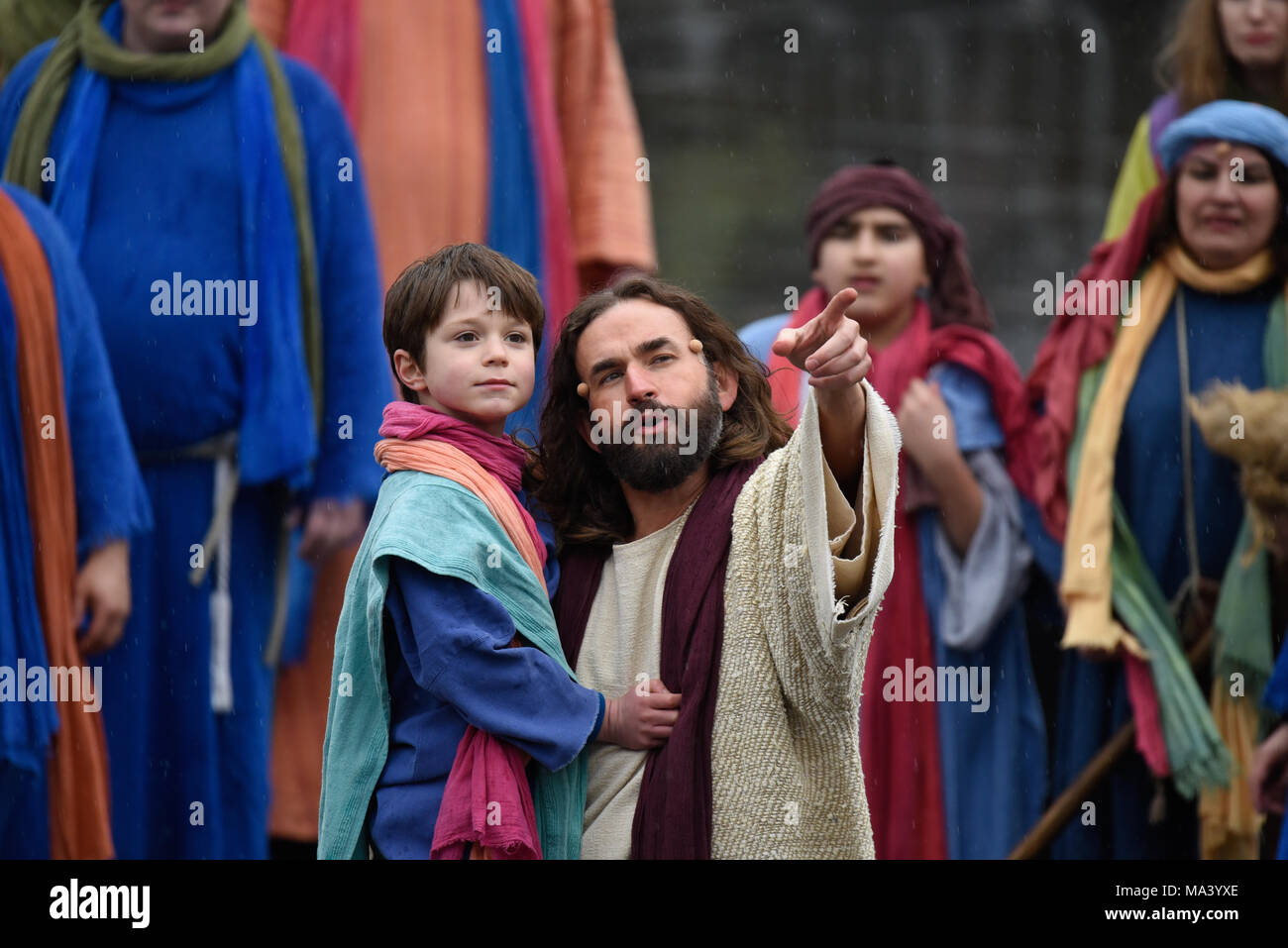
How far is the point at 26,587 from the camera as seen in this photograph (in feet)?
17.0

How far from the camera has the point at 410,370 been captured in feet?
12.2

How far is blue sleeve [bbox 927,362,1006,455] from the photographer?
5762 millimetres

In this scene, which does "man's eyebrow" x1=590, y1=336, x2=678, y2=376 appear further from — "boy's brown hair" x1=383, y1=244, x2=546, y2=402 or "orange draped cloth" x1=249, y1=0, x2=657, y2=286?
"orange draped cloth" x1=249, y1=0, x2=657, y2=286

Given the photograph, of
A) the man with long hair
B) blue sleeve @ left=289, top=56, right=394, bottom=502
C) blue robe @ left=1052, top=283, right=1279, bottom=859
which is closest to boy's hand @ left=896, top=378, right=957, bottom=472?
blue robe @ left=1052, top=283, right=1279, bottom=859

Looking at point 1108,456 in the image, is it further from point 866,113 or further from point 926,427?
point 866,113

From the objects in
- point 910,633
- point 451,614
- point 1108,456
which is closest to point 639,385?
point 451,614

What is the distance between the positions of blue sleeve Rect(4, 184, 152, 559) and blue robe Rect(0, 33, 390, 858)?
109 mm

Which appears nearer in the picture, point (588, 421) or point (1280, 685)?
point (588, 421)

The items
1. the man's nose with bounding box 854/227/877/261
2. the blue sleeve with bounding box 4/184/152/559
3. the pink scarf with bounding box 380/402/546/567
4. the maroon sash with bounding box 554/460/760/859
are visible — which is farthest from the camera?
the man's nose with bounding box 854/227/877/261

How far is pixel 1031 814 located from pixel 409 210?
2579mm

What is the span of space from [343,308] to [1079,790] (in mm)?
2555

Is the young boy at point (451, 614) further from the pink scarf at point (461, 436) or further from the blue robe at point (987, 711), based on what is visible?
the blue robe at point (987, 711)

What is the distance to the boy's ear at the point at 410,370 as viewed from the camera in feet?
12.2

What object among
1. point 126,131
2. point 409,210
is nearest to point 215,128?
point 126,131
